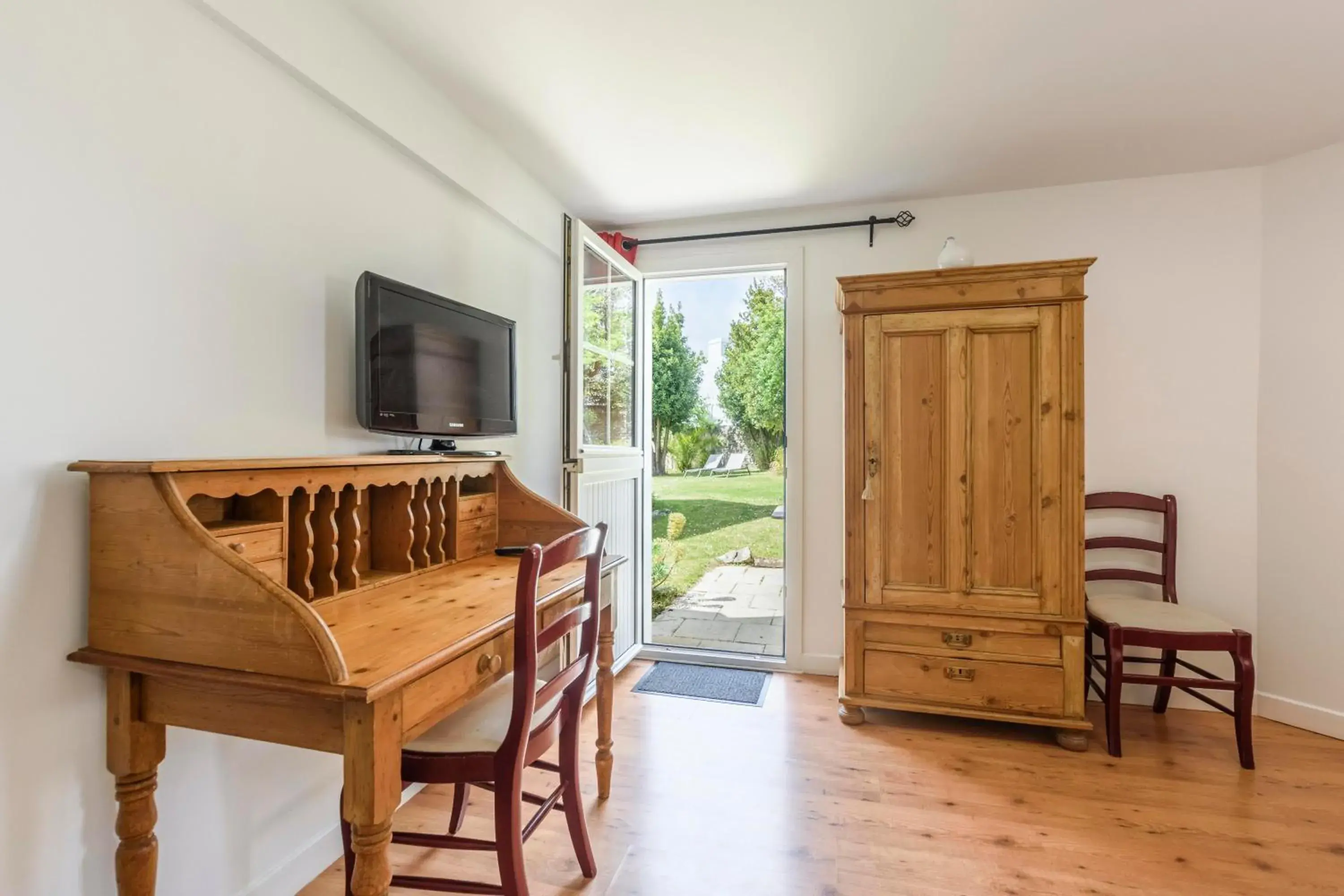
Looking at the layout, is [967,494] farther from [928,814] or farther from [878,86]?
[878,86]

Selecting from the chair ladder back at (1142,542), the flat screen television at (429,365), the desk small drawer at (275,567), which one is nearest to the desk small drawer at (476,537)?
the flat screen television at (429,365)

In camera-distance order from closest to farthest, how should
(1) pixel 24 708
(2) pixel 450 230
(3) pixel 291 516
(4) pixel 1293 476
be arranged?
(1) pixel 24 708 → (3) pixel 291 516 → (2) pixel 450 230 → (4) pixel 1293 476

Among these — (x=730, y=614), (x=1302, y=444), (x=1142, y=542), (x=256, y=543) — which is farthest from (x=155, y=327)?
(x=1302, y=444)

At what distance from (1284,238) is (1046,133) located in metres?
1.21

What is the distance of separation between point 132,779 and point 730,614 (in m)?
3.62

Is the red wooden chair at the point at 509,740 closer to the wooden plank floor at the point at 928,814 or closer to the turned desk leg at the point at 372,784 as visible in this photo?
the turned desk leg at the point at 372,784

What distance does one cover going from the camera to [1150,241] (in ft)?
9.19

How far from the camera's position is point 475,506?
204cm

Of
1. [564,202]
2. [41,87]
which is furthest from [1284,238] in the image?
[41,87]

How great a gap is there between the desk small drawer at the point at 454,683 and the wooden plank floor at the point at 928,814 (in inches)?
27.7

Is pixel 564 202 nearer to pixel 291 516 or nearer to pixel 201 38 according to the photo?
pixel 201 38

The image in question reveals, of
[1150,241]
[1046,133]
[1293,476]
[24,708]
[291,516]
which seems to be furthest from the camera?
[1150,241]

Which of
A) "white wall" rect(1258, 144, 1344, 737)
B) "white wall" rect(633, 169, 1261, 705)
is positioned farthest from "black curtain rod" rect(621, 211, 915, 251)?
"white wall" rect(1258, 144, 1344, 737)

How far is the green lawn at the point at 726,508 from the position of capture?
532 centimetres
